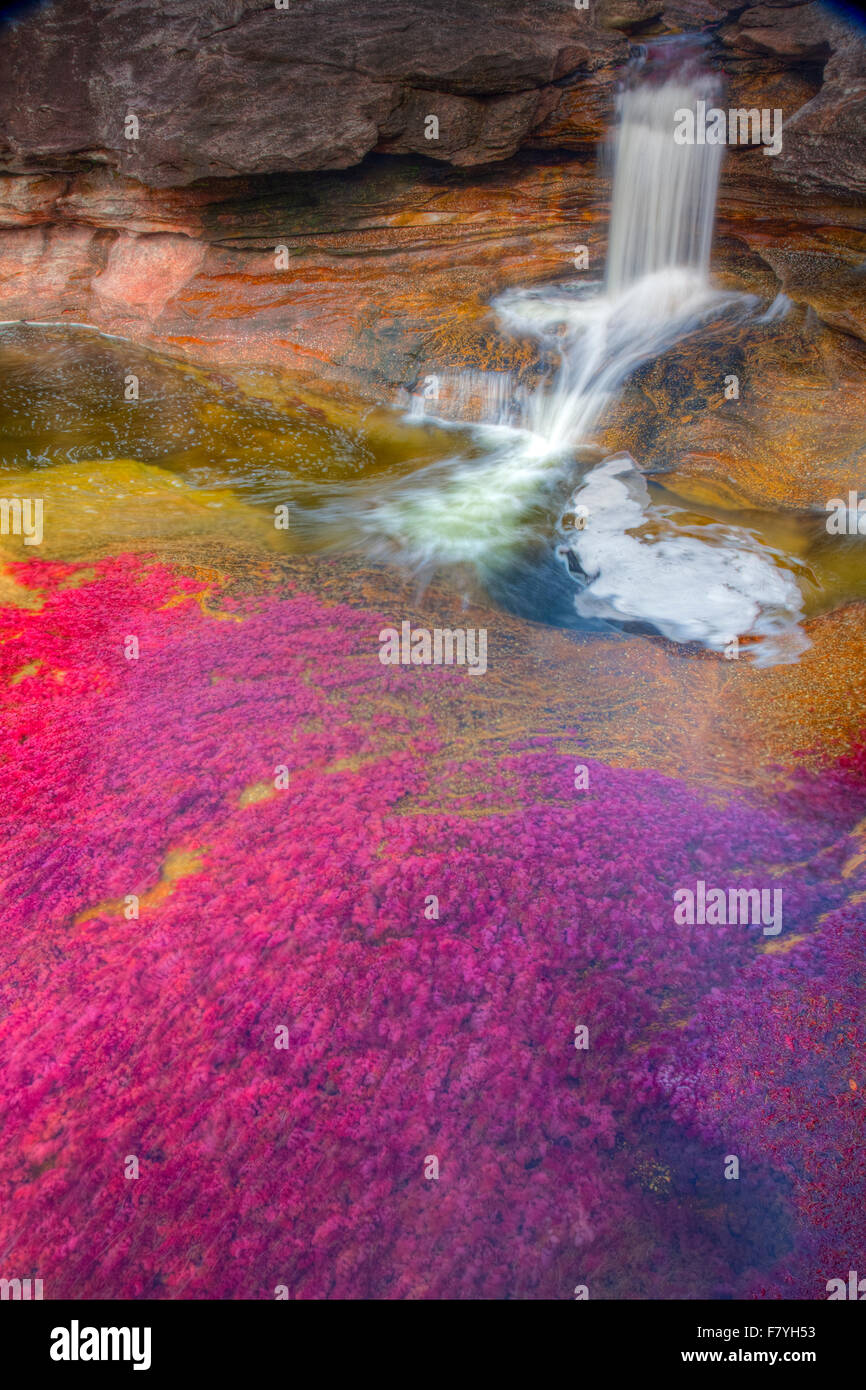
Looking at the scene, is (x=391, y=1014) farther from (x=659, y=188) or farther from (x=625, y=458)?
(x=659, y=188)

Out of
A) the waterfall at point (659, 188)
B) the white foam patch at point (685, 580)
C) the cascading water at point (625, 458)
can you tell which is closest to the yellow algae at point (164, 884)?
the cascading water at point (625, 458)

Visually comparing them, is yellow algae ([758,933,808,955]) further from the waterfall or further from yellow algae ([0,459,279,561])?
the waterfall

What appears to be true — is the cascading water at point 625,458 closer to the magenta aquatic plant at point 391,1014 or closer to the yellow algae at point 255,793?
the magenta aquatic plant at point 391,1014

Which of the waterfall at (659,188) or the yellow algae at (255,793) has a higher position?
the waterfall at (659,188)

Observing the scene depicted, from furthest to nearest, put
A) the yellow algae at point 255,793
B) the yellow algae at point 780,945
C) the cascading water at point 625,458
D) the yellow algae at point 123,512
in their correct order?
the cascading water at point 625,458 → the yellow algae at point 123,512 → the yellow algae at point 255,793 → the yellow algae at point 780,945

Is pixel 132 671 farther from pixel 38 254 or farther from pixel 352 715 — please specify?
pixel 38 254

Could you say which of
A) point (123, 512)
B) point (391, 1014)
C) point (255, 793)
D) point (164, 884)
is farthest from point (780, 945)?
point (123, 512)
